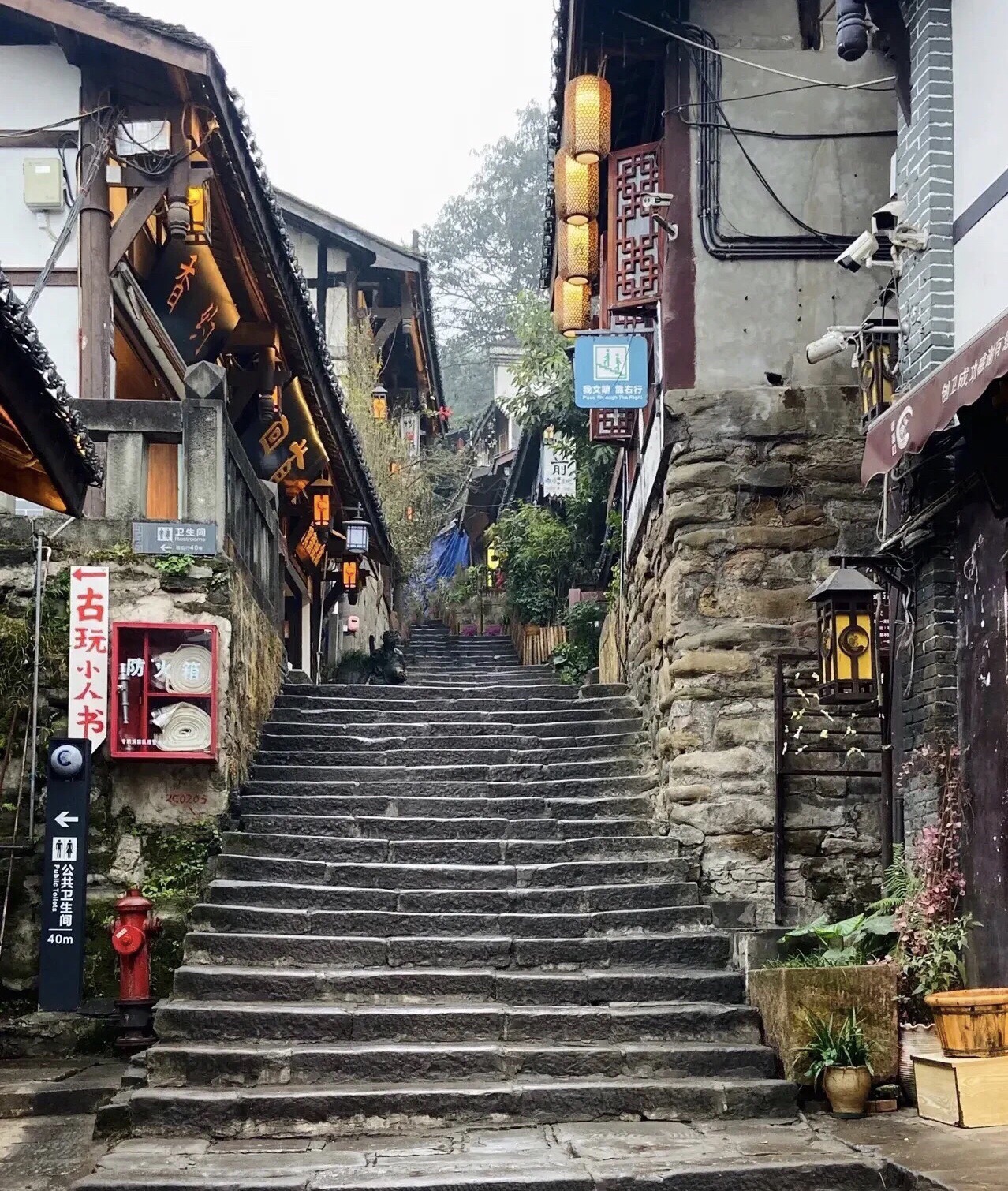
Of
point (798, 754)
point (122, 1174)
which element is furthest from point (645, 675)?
point (122, 1174)

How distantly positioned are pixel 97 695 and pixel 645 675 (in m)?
4.64

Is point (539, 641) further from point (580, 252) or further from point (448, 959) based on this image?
point (448, 959)

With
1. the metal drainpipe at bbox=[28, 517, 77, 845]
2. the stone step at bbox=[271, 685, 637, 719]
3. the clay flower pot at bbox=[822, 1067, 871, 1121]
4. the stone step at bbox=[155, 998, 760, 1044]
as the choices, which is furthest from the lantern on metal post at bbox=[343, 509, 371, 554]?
the clay flower pot at bbox=[822, 1067, 871, 1121]

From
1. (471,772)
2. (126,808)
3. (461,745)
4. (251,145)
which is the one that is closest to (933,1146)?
(126,808)

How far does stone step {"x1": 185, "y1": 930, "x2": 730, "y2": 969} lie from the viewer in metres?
9.30

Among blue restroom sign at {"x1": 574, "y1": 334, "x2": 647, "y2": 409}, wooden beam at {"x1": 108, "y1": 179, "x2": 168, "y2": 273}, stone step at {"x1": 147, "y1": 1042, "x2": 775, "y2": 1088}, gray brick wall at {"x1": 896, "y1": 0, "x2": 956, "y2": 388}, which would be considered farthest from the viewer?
blue restroom sign at {"x1": 574, "y1": 334, "x2": 647, "y2": 409}

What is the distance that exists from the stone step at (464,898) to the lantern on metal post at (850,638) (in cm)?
229

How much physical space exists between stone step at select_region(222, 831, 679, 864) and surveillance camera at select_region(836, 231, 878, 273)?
166 inches

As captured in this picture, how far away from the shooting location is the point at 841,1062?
308 inches

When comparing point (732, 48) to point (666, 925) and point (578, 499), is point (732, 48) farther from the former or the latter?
point (578, 499)

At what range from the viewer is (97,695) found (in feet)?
32.0

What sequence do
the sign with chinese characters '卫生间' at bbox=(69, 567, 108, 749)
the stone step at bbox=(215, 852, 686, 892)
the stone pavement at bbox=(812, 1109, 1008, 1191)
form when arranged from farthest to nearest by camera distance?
the stone step at bbox=(215, 852, 686, 892), the sign with chinese characters '卫生间' at bbox=(69, 567, 108, 749), the stone pavement at bbox=(812, 1109, 1008, 1191)

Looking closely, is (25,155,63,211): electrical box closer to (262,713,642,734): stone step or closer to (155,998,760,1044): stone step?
(262,713,642,734): stone step

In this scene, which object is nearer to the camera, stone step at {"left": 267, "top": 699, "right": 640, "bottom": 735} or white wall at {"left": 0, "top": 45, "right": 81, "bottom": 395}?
white wall at {"left": 0, "top": 45, "right": 81, "bottom": 395}
